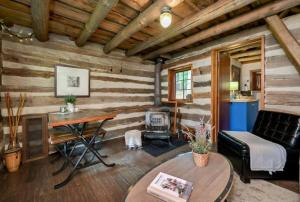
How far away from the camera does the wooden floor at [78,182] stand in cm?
177

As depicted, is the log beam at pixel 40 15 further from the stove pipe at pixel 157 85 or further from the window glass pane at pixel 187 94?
the window glass pane at pixel 187 94

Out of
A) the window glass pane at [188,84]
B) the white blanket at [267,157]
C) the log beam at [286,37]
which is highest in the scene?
the log beam at [286,37]

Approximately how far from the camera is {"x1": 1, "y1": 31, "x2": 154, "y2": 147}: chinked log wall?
2639 mm

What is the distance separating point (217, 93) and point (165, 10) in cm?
236

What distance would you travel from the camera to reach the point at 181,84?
4.59m

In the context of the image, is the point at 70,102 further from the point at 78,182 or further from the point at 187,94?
the point at 187,94

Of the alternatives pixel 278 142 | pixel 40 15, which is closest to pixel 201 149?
pixel 278 142

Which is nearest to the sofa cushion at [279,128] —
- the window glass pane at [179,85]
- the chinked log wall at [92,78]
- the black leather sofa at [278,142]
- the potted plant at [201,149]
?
the black leather sofa at [278,142]

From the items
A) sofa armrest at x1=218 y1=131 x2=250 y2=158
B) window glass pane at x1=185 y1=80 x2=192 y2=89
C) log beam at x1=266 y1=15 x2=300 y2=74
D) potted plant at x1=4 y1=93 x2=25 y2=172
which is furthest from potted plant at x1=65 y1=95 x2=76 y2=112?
log beam at x1=266 y1=15 x2=300 y2=74

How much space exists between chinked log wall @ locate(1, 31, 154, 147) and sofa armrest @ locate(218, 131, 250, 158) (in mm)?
2525

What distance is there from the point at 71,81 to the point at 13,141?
146 cm

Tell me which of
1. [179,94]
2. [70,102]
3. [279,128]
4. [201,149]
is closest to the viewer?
[201,149]

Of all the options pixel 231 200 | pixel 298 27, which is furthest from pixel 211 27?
pixel 231 200

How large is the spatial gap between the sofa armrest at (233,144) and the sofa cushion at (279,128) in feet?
1.79
